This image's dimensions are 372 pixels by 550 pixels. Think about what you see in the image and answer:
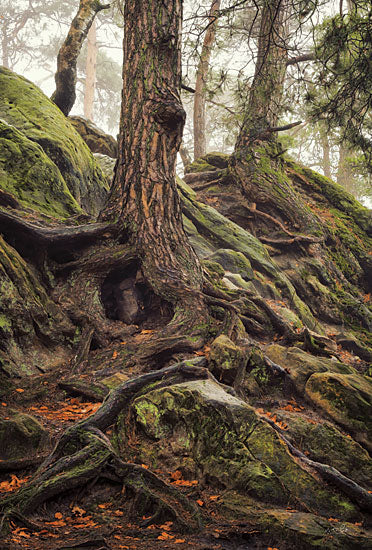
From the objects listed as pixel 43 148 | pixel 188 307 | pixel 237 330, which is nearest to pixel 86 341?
pixel 188 307

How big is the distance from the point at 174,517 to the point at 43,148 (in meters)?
7.47

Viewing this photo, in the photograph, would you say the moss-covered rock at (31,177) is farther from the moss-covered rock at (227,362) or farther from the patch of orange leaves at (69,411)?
the moss-covered rock at (227,362)

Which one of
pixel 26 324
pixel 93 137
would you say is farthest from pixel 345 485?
pixel 93 137

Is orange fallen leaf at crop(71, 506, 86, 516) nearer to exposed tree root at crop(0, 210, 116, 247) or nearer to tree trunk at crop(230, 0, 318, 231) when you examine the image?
exposed tree root at crop(0, 210, 116, 247)

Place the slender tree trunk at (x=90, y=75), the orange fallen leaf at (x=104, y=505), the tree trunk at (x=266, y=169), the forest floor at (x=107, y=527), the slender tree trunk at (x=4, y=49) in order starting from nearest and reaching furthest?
1. the forest floor at (x=107, y=527)
2. the orange fallen leaf at (x=104, y=505)
3. the tree trunk at (x=266, y=169)
4. the slender tree trunk at (x=90, y=75)
5. the slender tree trunk at (x=4, y=49)

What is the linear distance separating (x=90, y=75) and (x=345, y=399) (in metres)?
24.0

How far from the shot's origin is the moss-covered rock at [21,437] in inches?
146

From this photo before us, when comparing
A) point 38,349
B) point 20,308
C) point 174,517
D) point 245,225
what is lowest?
point 174,517

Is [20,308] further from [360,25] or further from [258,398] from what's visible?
[360,25]

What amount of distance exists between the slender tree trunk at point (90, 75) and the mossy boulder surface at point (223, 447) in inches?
867

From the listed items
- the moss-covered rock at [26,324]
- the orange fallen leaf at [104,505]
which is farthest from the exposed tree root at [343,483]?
the moss-covered rock at [26,324]

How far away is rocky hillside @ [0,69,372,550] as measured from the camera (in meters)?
3.04

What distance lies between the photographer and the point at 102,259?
20.7ft

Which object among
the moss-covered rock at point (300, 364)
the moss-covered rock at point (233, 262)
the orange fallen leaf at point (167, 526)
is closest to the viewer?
the orange fallen leaf at point (167, 526)
